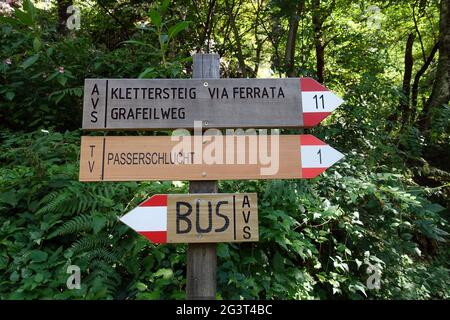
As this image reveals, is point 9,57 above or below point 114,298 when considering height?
above

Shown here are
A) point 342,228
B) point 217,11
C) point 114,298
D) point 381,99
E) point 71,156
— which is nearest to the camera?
point 114,298

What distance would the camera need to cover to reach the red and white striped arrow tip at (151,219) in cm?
207

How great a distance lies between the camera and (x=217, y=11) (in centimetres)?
748

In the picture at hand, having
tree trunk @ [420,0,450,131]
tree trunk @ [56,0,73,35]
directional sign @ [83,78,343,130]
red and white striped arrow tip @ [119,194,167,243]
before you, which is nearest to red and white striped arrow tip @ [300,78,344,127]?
directional sign @ [83,78,343,130]

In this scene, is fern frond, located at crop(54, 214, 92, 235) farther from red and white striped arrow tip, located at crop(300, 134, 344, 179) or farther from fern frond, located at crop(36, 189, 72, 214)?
red and white striped arrow tip, located at crop(300, 134, 344, 179)

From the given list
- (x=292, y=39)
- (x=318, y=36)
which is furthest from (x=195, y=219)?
(x=318, y=36)

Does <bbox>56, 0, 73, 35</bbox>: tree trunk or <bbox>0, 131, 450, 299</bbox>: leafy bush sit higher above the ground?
<bbox>56, 0, 73, 35</bbox>: tree trunk

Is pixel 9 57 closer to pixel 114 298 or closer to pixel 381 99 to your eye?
pixel 114 298

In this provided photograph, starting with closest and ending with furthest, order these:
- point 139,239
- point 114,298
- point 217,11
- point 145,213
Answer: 1. point 145,213
2. point 114,298
3. point 139,239
4. point 217,11

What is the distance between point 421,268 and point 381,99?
7.48 feet

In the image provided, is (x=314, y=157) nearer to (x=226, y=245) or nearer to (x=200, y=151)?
(x=200, y=151)

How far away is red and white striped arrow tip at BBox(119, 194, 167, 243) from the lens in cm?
207

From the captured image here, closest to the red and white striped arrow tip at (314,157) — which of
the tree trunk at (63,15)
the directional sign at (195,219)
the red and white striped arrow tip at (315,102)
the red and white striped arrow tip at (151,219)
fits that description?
the red and white striped arrow tip at (315,102)

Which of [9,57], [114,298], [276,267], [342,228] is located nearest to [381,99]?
[342,228]
